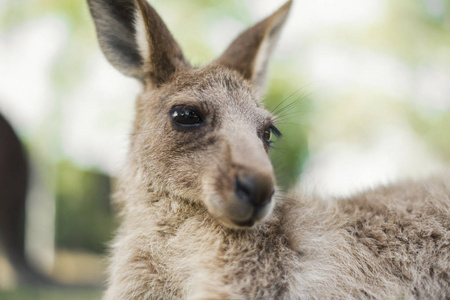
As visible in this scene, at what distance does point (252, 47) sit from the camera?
13.7ft

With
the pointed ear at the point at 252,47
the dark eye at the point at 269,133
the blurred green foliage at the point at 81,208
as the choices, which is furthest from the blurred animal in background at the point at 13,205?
the dark eye at the point at 269,133

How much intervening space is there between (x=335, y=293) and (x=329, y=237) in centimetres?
39

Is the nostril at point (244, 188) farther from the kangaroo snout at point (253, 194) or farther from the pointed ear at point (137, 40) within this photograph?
the pointed ear at point (137, 40)

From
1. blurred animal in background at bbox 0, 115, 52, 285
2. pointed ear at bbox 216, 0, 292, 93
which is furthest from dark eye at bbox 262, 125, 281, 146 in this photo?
blurred animal in background at bbox 0, 115, 52, 285

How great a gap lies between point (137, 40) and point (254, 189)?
2027mm

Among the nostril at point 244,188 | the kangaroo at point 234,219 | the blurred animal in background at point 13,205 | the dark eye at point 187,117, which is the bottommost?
the blurred animal in background at point 13,205

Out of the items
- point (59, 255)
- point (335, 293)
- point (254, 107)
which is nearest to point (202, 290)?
point (335, 293)

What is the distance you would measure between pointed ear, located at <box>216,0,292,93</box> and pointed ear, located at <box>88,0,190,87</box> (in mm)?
545

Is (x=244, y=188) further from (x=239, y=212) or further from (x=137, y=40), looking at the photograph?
(x=137, y=40)

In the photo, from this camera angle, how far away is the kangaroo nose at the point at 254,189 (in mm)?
2385

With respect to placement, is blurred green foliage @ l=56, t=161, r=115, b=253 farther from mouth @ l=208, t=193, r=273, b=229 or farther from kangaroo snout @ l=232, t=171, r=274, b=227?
kangaroo snout @ l=232, t=171, r=274, b=227

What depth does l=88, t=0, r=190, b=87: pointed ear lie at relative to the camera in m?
3.56

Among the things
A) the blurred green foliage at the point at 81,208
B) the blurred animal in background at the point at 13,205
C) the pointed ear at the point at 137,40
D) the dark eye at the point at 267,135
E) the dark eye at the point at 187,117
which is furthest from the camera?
the blurred green foliage at the point at 81,208

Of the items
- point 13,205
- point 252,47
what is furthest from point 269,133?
point 13,205
